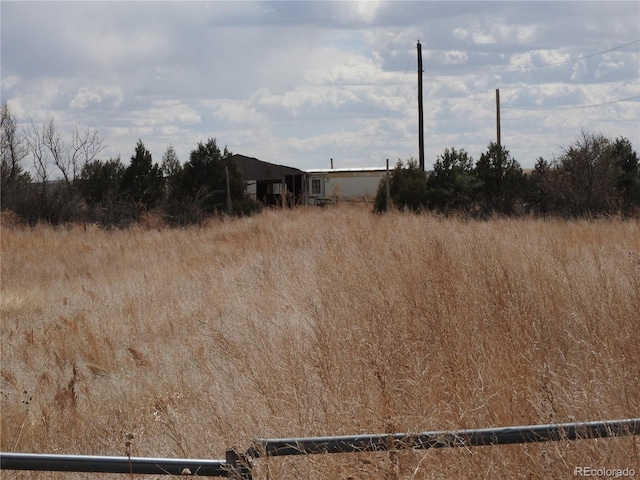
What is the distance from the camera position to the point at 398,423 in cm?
384

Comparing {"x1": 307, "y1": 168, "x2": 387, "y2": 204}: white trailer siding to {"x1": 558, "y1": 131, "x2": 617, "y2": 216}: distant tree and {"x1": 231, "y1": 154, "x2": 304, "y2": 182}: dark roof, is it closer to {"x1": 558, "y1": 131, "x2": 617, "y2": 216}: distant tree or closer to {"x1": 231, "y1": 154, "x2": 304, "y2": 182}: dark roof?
{"x1": 231, "y1": 154, "x2": 304, "y2": 182}: dark roof

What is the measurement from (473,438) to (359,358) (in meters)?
2.05

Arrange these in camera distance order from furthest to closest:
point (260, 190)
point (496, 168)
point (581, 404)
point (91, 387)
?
point (260, 190) < point (496, 168) < point (91, 387) < point (581, 404)

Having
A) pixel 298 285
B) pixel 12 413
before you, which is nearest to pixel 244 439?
pixel 12 413

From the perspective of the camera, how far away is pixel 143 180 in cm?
3400

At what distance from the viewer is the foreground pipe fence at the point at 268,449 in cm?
275

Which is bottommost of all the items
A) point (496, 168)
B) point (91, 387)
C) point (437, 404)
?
point (91, 387)

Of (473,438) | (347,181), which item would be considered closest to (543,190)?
(473,438)

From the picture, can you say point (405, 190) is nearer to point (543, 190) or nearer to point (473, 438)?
point (543, 190)

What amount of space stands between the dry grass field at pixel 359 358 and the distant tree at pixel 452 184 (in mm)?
12111

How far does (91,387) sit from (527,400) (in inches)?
193

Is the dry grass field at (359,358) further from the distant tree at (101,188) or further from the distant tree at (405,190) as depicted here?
the distant tree at (101,188)

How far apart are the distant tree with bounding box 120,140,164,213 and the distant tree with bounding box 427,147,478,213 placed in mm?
13838

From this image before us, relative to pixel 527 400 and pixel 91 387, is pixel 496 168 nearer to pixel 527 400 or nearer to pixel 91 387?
pixel 91 387
